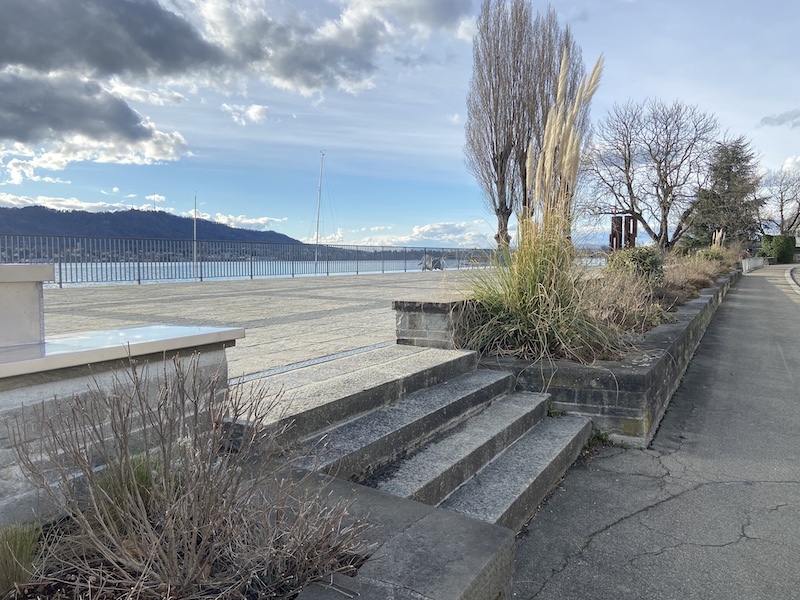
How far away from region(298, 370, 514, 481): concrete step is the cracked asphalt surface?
657mm

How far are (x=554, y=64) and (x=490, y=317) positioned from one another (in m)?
18.0

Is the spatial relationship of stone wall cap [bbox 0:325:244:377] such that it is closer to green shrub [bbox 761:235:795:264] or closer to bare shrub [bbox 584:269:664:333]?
bare shrub [bbox 584:269:664:333]

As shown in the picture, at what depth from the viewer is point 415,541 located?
4.85 feet

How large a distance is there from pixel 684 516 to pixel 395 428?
1.50 metres

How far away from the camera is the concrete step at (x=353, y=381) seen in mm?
2318

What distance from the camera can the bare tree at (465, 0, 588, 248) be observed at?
62.1ft

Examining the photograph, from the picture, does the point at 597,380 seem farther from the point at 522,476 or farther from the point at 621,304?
the point at 621,304

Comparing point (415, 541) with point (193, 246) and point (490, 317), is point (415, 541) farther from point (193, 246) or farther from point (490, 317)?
point (193, 246)

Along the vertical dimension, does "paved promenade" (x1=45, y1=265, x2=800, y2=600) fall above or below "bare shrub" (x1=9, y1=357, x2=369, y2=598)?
below

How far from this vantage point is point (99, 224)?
1483 centimetres

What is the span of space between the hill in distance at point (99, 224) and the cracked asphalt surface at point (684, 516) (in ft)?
41.0

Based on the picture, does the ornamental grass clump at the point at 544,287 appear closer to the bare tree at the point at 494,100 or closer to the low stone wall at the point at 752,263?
the bare tree at the point at 494,100

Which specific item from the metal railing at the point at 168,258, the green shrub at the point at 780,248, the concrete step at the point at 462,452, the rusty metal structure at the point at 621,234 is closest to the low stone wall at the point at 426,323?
the concrete step at the point at 462,452

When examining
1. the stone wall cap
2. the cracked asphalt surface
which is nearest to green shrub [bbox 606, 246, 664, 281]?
the cracked asphalt surface
